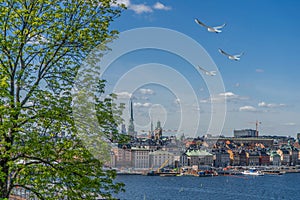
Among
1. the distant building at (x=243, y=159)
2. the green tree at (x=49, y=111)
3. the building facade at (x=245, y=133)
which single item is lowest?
the distant building at (x=243, y=159)

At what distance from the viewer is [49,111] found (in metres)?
5.21

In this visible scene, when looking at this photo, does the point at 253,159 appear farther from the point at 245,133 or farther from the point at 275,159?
the point at 245,133

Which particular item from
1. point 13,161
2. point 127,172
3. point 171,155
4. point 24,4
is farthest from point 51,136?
point 171,155

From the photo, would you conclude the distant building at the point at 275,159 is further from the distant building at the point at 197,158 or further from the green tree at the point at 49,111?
the green tree at the point at 49,111

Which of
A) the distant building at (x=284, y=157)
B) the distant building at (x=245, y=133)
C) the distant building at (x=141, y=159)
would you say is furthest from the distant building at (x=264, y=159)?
the distant building at (x=245, y=133)

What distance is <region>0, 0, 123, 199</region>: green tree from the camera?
5.08 meters

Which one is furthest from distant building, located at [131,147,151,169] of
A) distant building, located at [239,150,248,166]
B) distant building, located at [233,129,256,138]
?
distant building, located at [233,129,256,138]

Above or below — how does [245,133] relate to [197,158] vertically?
above

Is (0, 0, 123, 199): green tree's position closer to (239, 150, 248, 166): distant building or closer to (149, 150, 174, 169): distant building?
(149, 150, 174, 169): distant building

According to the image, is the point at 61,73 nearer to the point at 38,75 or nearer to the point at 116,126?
the point at 38,75

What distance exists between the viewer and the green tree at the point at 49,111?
5.08m

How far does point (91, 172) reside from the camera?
211 inches

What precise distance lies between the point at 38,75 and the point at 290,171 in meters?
86.9

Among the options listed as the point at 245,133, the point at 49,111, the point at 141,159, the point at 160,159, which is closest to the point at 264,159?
the point at 160,159
